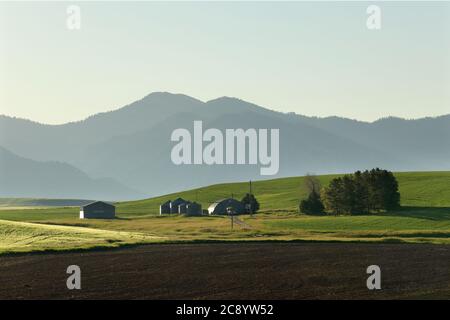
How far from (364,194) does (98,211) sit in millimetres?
73840

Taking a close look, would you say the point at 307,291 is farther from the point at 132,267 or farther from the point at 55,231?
the point at 55,231

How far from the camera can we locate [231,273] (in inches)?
2112

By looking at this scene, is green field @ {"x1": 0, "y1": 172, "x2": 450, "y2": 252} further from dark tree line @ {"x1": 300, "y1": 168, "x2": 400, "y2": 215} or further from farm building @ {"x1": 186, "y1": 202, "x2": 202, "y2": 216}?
farm building @ {"x1": 186, "y1": 202, "x2": 202, "y2": 216}

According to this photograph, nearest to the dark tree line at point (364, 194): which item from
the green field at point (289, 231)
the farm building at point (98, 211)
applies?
the green field at point (289, 231)

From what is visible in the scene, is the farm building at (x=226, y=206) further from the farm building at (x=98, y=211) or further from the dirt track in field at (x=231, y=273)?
the dirt track in field at (x=231, y=273)

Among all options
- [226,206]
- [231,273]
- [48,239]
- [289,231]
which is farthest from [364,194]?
[231,273]

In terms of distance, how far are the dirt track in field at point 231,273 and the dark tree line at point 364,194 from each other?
67608mm

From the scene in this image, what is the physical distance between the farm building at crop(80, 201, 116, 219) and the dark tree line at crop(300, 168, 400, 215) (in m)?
62.8

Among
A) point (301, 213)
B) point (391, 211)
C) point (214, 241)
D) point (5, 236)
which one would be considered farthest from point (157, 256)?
point (301, 213)

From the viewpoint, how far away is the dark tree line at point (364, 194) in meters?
146
